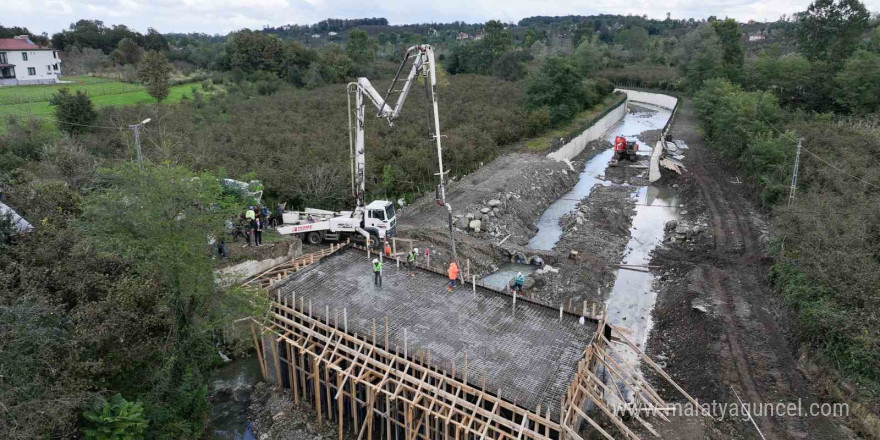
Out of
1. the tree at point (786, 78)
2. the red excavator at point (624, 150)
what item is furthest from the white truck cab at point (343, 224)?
the tree at point (786, 78)

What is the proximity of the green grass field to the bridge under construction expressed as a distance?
3395 centimetres

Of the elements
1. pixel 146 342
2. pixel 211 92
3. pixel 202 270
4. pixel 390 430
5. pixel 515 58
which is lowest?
pixel 390 430

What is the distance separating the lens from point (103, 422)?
48.0 ft

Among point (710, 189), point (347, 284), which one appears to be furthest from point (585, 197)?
point (347, 284)

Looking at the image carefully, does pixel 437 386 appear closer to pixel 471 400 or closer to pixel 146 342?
pixel 471 400

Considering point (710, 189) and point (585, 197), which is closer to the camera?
point (710, 189)

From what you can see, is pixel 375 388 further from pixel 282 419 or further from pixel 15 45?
pixel 15 45

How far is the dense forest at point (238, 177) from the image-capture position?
15766mm

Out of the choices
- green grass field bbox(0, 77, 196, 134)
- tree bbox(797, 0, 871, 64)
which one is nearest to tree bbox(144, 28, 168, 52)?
green grass field bbox(0, 77, 196, 134)

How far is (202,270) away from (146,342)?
2.77 metres

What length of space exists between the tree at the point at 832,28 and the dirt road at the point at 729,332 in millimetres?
37251

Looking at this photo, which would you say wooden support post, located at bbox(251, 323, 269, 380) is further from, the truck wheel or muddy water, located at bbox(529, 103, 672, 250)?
muddy water, located at bbox(529, 103, 672, 250)

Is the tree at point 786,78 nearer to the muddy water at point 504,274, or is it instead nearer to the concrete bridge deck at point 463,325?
the muddy water at point 504,274

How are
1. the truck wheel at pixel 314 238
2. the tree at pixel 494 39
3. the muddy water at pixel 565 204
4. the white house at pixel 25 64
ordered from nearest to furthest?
1. the truck wheel at pixel 314 238
2. the muddy water at pixel 565 204
3. the white house at pixel 25 64
4. the tree at pixel 494 39
